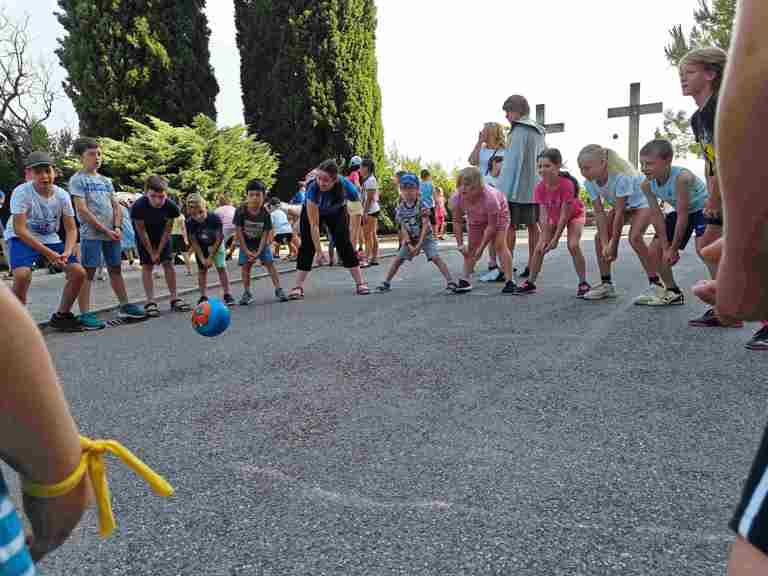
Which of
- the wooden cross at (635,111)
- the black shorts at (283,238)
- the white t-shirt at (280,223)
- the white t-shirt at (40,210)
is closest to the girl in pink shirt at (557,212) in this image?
the white t-shirt at (40,210)

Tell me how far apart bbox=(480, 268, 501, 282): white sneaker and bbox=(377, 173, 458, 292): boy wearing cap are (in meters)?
0.89

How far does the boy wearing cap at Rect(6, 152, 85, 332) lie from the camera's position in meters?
6.23

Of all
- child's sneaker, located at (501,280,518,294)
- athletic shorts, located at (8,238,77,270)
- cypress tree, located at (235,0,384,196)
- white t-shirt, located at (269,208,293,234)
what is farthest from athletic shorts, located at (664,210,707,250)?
cypress tree, located at (235,0,384,196)

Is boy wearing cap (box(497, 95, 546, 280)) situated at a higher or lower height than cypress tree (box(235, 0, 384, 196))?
lower

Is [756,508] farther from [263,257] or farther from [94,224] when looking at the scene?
[263,257]

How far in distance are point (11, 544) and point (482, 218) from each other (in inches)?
293

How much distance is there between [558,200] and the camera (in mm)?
7590

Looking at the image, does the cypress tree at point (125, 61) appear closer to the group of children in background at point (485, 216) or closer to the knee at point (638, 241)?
the group of children in background at point (485, 216)

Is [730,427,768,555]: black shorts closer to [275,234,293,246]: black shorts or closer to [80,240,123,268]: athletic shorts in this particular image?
[80,240,123,268]: athletic shorts

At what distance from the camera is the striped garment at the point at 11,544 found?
0.84m

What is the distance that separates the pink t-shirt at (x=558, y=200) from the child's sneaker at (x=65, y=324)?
5037mm

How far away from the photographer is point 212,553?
2.18 meters

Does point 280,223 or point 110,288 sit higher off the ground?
point 280,223

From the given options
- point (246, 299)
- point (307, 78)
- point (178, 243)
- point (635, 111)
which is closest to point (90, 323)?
point (246, 299)
